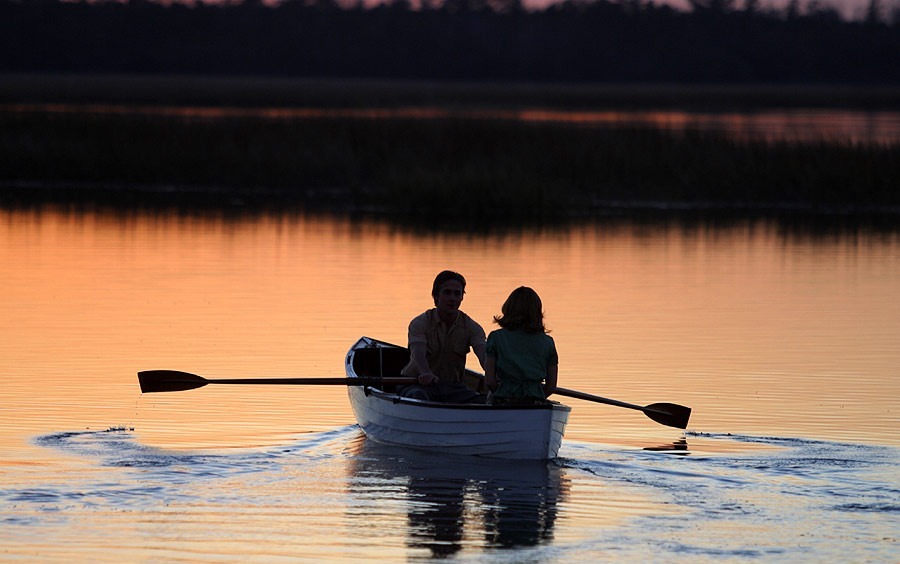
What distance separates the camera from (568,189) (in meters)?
32.2

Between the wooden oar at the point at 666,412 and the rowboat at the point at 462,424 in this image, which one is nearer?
the rowboat at the point at 462,424

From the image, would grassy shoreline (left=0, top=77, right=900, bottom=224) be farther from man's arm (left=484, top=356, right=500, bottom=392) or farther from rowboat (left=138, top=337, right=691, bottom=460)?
man's arm (left=484, top=356, right=500, bottom=392)

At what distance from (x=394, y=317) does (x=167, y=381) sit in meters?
5.01

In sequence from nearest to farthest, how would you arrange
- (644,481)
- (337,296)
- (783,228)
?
(644,481)
(337,296)
(783,228)

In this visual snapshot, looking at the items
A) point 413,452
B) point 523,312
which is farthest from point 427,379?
point 523,312

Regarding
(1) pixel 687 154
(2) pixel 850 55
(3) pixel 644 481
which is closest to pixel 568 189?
(1) pixel 687 154

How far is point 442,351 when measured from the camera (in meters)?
12.0

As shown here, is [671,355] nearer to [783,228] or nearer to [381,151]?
[783,228]

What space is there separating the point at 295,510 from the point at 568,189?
22634mm

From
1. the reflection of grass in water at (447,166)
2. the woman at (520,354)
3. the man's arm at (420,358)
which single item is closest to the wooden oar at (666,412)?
the woman at (520,354)

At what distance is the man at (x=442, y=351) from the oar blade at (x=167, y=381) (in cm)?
164

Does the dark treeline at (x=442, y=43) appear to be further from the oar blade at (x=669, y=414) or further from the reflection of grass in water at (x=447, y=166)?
the oar blade at (x=669, y=414)

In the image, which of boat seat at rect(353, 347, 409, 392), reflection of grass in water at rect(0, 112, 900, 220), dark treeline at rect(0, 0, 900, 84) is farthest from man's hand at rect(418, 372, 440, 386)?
dark treeline at rect(0, 0, 900, 84)

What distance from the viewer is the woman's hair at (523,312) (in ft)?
36.0
